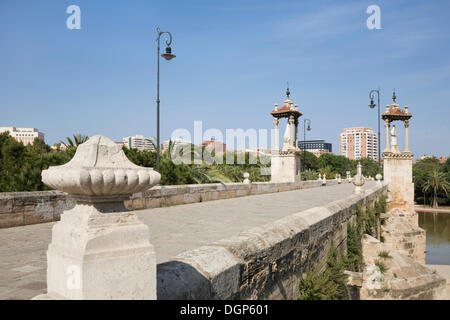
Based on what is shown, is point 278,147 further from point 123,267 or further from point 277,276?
point 123,267

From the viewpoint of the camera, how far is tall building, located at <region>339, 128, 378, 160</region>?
6245 inches

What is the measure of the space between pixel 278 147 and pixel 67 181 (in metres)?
27.4

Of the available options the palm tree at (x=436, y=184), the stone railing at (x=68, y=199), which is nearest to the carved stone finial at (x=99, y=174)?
the stone railing at (x=68, y=199)

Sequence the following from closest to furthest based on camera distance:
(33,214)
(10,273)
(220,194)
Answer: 1. (10,273)
2. (33,214)
3. (220,194)

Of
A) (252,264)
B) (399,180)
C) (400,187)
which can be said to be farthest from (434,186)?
(252,264)

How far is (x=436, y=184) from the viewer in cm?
5569

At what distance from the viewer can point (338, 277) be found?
5.36 metres

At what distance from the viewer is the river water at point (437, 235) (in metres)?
30.8

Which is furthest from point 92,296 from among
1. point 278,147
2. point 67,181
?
point 278,147

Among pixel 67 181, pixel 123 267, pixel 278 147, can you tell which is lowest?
pixel 123 267

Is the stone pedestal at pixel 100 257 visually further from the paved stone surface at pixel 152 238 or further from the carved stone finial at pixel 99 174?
the paved stone surface at pixel 152 238

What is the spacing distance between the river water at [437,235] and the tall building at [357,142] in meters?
113

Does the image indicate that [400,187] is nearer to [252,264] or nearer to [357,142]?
[252,264]

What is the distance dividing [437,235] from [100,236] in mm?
46599
